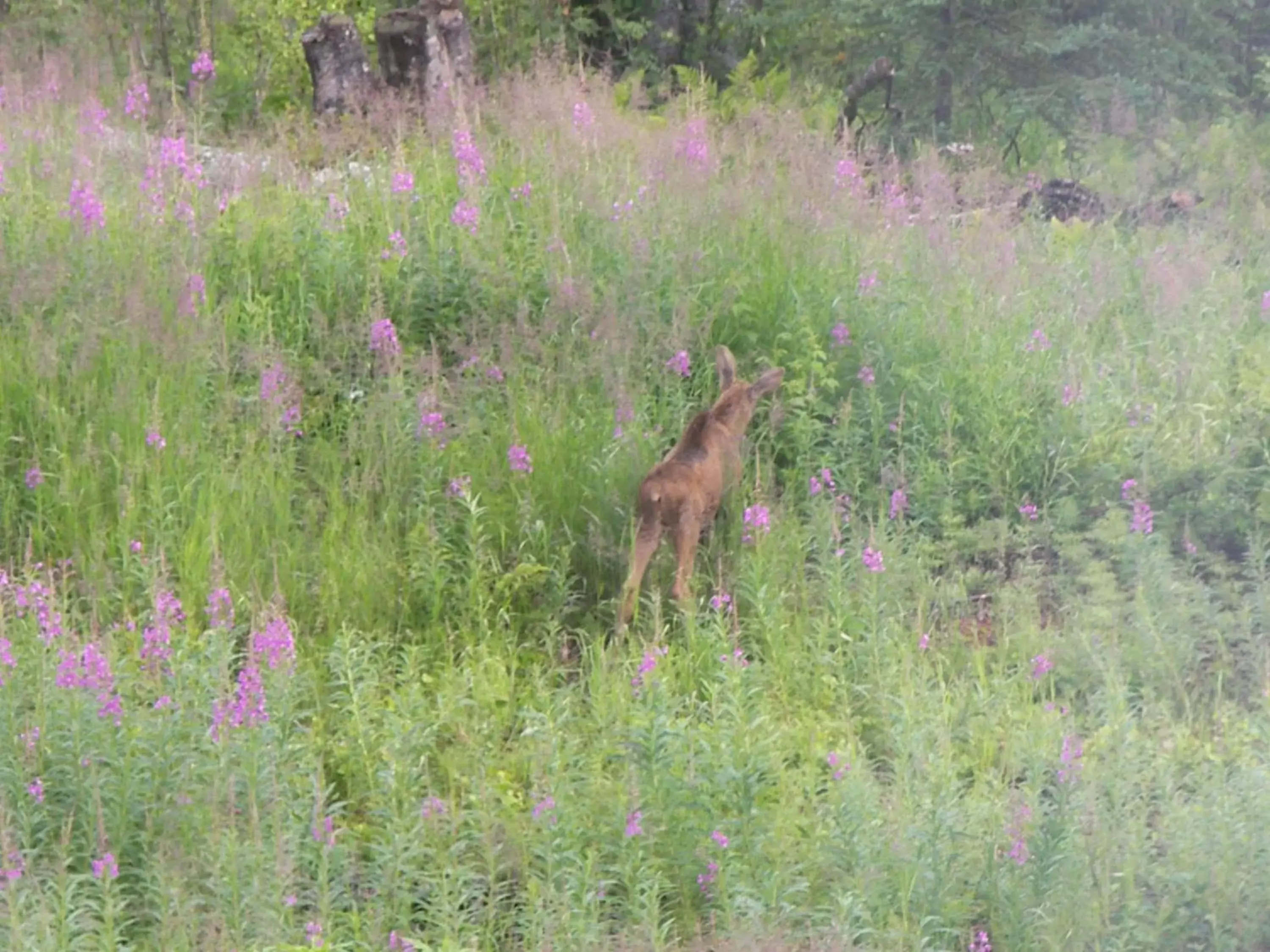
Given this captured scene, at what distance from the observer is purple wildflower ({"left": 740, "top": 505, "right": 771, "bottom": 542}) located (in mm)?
5906

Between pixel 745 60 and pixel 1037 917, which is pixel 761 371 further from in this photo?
pixel 745 60

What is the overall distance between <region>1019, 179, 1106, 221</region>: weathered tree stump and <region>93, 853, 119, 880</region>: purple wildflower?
750 centimetres

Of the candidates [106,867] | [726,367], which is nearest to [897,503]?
[726,367]

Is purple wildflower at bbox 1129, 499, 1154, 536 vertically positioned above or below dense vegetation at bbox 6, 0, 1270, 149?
below

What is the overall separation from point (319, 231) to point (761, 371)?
2034 mm

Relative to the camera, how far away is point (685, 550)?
571 cm

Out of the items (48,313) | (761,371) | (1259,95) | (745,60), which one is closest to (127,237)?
(48,313)

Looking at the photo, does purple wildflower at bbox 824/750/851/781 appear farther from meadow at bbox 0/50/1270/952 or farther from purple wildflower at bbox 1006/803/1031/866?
purple wildflower at bbox 1006/803/1031/866

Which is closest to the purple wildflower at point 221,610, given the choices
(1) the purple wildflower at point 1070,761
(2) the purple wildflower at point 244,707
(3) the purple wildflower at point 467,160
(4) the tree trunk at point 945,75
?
(2) the purple wildflower at point 244,707

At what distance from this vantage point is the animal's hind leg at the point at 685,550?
18.6 feet

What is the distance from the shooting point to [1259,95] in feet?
44.7

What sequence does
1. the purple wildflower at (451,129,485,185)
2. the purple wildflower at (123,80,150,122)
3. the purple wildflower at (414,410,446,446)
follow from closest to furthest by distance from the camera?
the purple wildflower at (414,410,446,446) < the purple wildflower at (451,129,485,185) < the purple wildflower at (123,80,150,122)

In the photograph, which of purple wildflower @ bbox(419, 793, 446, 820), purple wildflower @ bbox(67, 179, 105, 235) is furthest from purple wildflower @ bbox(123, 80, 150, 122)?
purple wildflower @ bbox(419, 793, 446, 820)

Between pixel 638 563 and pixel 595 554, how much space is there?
0.94ft
